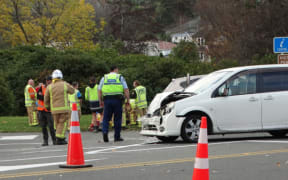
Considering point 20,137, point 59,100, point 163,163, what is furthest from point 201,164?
point 20,137

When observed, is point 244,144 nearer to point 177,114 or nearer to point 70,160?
point 177,114

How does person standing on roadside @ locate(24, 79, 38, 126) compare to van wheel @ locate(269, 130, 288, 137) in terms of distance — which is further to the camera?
person standing on roadside @ locate(24, 79, 38, 126)

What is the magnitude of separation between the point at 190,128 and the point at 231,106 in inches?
40.1

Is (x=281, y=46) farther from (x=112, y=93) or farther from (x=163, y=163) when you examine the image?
(x=163, y=163)

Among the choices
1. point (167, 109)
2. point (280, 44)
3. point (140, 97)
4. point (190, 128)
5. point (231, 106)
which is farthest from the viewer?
point (140, 97)

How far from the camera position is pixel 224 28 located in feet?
179

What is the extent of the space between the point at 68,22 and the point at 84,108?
1726cm

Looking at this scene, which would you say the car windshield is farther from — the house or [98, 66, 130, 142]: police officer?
the house

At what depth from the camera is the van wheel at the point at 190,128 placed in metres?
14.0

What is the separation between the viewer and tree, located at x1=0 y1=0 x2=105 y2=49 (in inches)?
1930

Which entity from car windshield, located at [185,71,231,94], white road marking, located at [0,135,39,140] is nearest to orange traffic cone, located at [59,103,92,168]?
car windshield, located at [185,71,231,94]

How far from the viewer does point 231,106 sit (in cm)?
1423

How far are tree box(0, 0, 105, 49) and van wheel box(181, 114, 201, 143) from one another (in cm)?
3581

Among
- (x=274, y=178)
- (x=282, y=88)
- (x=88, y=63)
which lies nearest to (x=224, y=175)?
(x=274, y=178)
